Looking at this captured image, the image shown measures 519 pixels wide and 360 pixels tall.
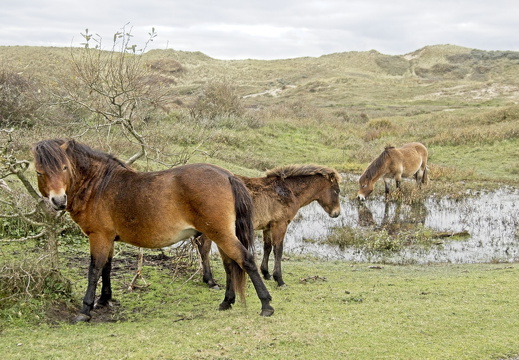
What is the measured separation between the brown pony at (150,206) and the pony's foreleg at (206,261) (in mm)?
1501

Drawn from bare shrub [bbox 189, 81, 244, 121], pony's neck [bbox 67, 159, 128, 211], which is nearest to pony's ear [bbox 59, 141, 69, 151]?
pony's neck [bbox 67, 159, 128, 211]

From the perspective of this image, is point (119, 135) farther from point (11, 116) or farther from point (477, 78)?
point (477, 78)

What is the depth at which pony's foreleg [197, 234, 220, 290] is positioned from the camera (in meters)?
7.79

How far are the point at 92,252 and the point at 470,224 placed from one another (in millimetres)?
11159

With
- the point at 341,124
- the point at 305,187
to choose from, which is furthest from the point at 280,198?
the point at 341,124

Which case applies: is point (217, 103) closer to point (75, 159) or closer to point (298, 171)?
point (298, 171)

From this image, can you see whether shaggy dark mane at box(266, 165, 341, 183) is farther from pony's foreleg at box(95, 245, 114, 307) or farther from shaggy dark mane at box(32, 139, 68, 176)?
shaggy dark mane at box(32, 139, 68, 176)

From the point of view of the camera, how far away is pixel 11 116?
17031 millimetres

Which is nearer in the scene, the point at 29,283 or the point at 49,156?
the point at 49,156

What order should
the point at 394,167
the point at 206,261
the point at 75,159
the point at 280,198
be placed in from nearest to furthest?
the point at 75,159
the point at 206,261
the point at 280,198
the point at 394,167

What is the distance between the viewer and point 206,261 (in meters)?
7.79

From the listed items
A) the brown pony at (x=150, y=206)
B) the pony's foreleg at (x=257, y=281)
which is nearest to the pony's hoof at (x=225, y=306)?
the brown pony at (x=150, y=206)

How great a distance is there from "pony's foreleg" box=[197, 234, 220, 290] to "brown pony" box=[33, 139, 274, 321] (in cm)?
150

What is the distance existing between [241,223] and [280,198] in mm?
2421
